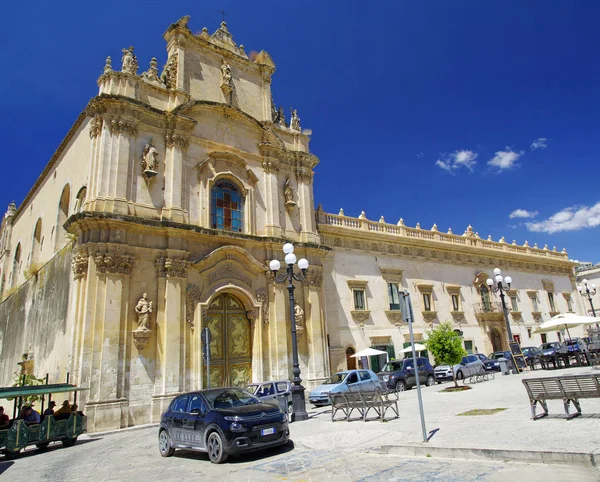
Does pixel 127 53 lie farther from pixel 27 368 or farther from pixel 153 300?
pixel 27 368

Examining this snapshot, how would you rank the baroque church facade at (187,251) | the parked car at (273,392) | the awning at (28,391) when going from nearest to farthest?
the awning at (28,391) → the parked car at (273,392) → the baroque church facade at (187,251)

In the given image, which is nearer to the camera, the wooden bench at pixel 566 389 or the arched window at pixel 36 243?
the wooden bench at pixel 566 389

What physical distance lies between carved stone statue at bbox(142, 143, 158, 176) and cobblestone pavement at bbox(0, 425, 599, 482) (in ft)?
37.0

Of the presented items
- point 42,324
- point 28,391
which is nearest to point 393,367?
point 28,391

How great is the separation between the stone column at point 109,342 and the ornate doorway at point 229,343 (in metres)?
3.87

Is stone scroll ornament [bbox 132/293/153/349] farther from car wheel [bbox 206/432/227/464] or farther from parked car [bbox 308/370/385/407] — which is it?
car wheel [bbox 206/432/227/464]

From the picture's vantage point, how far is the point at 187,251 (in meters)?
19.7

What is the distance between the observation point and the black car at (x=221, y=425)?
889 cm

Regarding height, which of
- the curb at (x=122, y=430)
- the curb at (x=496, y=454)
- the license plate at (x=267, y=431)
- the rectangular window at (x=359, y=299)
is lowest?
the curb at (x=496, y=454)

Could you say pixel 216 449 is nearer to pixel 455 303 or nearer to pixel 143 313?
pixel 143 313

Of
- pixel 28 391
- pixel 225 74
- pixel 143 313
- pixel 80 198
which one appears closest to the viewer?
pixel 28 391

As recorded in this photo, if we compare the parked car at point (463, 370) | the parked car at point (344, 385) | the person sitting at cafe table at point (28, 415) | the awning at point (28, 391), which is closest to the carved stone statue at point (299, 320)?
the parked car at point (344, 385)

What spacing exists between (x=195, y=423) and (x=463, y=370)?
18.2 meters

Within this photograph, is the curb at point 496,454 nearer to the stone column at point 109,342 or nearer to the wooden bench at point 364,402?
the wooden bench at point 364,402
